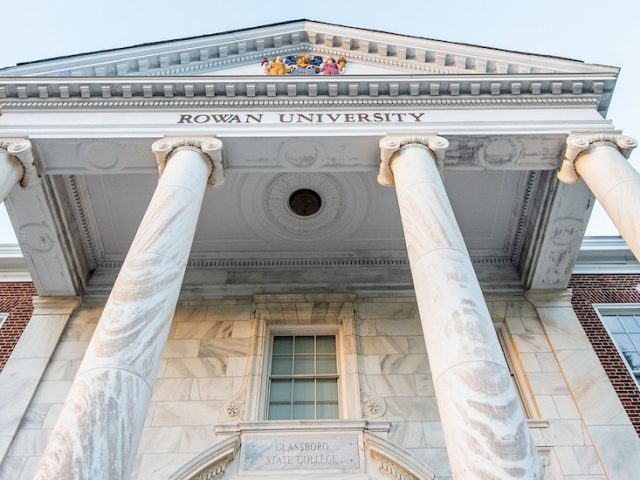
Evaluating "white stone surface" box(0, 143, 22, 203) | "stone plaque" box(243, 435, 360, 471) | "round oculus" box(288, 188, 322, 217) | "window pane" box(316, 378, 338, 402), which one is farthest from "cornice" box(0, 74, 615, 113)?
"stone plaque" box(243, 435, 360, 471)

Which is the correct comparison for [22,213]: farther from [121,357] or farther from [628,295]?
[628,295]

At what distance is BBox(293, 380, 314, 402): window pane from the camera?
38.2 ft

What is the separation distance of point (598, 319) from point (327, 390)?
6.95m

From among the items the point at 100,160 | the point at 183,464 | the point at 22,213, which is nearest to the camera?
the point at 183,464

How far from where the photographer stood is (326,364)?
487 inches

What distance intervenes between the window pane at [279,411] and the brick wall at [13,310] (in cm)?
611

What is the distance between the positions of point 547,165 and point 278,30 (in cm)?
743

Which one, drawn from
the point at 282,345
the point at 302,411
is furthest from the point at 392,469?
the point at 282,345

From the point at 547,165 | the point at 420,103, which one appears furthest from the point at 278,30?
the point at 547,165

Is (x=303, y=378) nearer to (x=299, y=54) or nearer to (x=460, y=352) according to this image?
(x=460, y=352)

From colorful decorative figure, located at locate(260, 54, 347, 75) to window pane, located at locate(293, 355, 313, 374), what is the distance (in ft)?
21.6

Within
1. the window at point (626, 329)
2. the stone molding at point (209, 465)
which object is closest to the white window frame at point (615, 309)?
the window at point (626, 329)

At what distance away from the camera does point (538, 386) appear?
37.7 feet

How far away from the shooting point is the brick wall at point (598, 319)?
1145 cm
